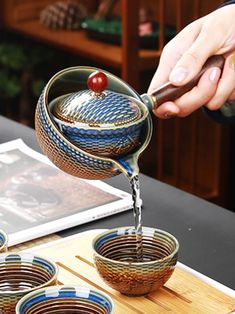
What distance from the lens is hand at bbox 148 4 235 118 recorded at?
138cm

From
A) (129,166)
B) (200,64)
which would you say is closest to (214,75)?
(200,64)

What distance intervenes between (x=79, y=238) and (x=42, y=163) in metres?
0.31

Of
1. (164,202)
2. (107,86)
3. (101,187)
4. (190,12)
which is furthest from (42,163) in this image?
(190,12)

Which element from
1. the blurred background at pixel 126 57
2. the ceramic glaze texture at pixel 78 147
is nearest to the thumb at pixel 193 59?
the ceramic glaze texture at pixel 78 147

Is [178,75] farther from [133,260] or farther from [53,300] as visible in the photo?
[53,300]

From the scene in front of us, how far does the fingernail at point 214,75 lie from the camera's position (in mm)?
1414

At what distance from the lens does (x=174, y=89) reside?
53.8 inches

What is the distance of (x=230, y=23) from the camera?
1501 mm

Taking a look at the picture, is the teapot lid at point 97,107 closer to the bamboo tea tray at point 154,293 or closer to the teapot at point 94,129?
the teapot at point 94,129

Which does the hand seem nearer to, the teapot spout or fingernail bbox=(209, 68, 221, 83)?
fingernail bbox=(209, 68, 221, 83)

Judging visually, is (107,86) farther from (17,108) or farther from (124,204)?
(17,108)

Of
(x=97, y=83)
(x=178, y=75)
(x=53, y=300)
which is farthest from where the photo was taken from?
(x=178, y=75)

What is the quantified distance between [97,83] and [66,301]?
0.30m

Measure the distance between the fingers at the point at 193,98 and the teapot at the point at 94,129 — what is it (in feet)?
0.46
